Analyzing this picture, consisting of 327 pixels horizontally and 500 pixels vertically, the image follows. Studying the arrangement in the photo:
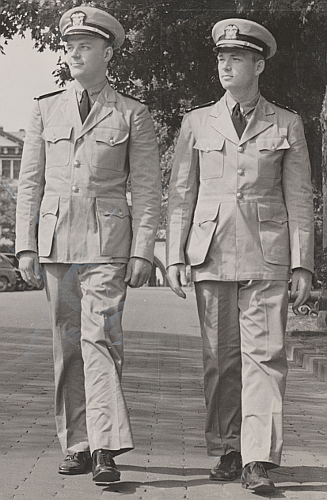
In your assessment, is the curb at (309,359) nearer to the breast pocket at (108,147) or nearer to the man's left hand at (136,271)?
the man's left hand at (136,271)

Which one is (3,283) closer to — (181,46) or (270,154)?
(181,46)

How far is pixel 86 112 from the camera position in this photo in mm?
4875

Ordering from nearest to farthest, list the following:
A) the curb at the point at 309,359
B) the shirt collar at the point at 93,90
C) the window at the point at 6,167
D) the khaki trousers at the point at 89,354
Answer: the khaki trousers at the point at 89,354 < the shirt collar at the point at 93,90 < the window at the point at 6,167 < the curb at the point at 309,359

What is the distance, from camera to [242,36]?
A: 15.4 ft

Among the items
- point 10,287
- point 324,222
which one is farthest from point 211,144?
point 10,287

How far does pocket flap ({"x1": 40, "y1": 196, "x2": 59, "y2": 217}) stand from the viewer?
4809 millimetres

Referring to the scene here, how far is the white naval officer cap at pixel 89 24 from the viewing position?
4.72 metres

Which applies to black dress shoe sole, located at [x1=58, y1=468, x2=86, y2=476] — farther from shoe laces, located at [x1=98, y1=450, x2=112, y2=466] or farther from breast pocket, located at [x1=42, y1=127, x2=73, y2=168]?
breast pocket, located at [x1=42, y1=127, x2=73, y2=168]

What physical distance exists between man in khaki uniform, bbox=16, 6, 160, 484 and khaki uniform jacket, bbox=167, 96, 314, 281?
7.1 inches

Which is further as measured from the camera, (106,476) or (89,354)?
(89,354)

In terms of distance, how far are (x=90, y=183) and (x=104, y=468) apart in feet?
4.58

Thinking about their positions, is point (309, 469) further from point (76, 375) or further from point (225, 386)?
point (76, 375)

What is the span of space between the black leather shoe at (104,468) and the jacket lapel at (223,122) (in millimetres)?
1668

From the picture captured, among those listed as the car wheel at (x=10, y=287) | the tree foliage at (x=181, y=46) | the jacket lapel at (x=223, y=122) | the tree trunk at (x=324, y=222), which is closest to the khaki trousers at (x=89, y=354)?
the jacket lapel at (x=223, y=122)
